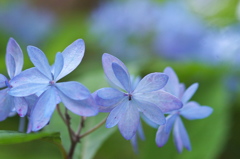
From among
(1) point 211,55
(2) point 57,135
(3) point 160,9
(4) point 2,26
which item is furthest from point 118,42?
(2) point 57,135

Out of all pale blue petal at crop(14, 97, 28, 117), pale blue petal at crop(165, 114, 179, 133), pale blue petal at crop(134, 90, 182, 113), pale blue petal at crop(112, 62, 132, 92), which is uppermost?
pale blue petal at crop(112, 62, 132, 92)

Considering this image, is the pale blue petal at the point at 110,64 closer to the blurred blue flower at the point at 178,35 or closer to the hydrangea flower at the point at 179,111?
the hydrangea flower at the point at 179,111

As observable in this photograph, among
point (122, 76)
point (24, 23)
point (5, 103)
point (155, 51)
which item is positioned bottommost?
point (24, 23)

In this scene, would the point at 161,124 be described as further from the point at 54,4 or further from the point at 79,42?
the point at 54,4

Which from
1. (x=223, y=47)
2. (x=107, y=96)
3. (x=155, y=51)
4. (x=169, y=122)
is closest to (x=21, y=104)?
(x=107, y=96)

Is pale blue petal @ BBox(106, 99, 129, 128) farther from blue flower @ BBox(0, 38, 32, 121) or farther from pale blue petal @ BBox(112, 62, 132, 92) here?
blue flower @ BBox(0, 38, 32, 121)

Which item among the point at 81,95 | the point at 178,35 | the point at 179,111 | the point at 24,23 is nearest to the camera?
the point at 81,95

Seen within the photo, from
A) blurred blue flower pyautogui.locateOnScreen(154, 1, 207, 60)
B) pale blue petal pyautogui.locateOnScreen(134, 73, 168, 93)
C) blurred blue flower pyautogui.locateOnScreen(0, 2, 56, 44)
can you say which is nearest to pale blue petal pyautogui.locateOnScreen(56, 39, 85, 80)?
pale blue petal pyautogui.locateOnScreen(134, 73, 168, 93)

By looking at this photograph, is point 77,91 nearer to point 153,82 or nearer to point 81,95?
point 81,95
